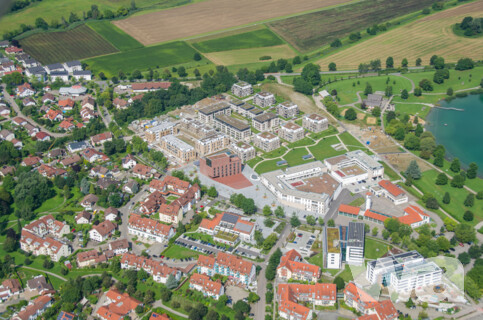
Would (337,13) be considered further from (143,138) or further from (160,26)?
(143,138)

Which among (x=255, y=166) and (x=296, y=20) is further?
(x=296, y=20)

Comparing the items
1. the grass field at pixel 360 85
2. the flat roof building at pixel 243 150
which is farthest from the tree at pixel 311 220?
the grass field at pixel 360 85

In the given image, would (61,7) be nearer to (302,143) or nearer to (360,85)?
(360,85)

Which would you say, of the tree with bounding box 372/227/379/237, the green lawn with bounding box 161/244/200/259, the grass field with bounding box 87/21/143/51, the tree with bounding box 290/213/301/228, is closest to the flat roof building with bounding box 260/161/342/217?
the tree with bounding box 290/213/301/228

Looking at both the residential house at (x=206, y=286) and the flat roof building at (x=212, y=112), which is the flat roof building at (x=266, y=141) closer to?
the flat roof building at (x=212, y=112)

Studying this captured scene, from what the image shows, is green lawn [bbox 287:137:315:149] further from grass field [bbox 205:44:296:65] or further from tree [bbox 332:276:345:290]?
grass field [bbox 205:44:296:65]

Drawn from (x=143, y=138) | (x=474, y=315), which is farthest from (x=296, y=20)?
(x=474, y=315)

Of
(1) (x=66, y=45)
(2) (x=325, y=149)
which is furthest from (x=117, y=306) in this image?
(1) (x=66, y=45)
